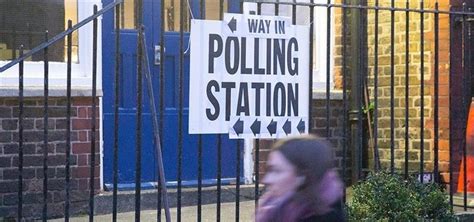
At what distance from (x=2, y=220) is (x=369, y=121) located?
390cm

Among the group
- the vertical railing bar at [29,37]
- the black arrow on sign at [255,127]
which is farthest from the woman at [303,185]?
the vertical railing bar at [29,37]

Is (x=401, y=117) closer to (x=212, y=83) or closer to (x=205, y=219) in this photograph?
(x=205, y=219)

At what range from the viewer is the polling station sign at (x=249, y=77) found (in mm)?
5781

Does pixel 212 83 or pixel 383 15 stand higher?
pixel 383 15

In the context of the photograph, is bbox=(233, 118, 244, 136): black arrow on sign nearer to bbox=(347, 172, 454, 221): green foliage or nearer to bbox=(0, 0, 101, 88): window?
bbox=(347, 172, 454, 221): green foliage

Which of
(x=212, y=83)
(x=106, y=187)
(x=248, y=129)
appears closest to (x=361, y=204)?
(x=248, y=129)

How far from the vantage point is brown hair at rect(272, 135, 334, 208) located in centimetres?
322

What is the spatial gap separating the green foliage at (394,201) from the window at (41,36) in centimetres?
259

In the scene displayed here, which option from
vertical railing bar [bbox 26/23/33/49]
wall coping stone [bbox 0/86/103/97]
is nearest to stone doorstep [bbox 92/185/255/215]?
wall coping stone [bbox 0/86/103/97]

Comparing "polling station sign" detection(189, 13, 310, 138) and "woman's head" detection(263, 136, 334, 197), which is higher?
Answer: "polling station sign" detection(189, 13, 310, 138)

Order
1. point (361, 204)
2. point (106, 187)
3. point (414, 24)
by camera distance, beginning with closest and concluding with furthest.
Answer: point (361, 204)
point (106, 187)
point (414, 24)

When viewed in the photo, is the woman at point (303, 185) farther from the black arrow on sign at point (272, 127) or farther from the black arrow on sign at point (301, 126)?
the black arrow on sign at point (301, 126)

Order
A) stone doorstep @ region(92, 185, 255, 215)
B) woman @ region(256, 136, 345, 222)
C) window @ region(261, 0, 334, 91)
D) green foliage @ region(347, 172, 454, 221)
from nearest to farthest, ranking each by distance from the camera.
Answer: woman @ region(256, 136, 345, 222) → green foliage @ region(347, 172, 454, 221) → stone doorstep @ region(92, 185, 255, 215) → window @ region(261, 0, 334, 91)

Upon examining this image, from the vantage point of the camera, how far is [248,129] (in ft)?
19.4
